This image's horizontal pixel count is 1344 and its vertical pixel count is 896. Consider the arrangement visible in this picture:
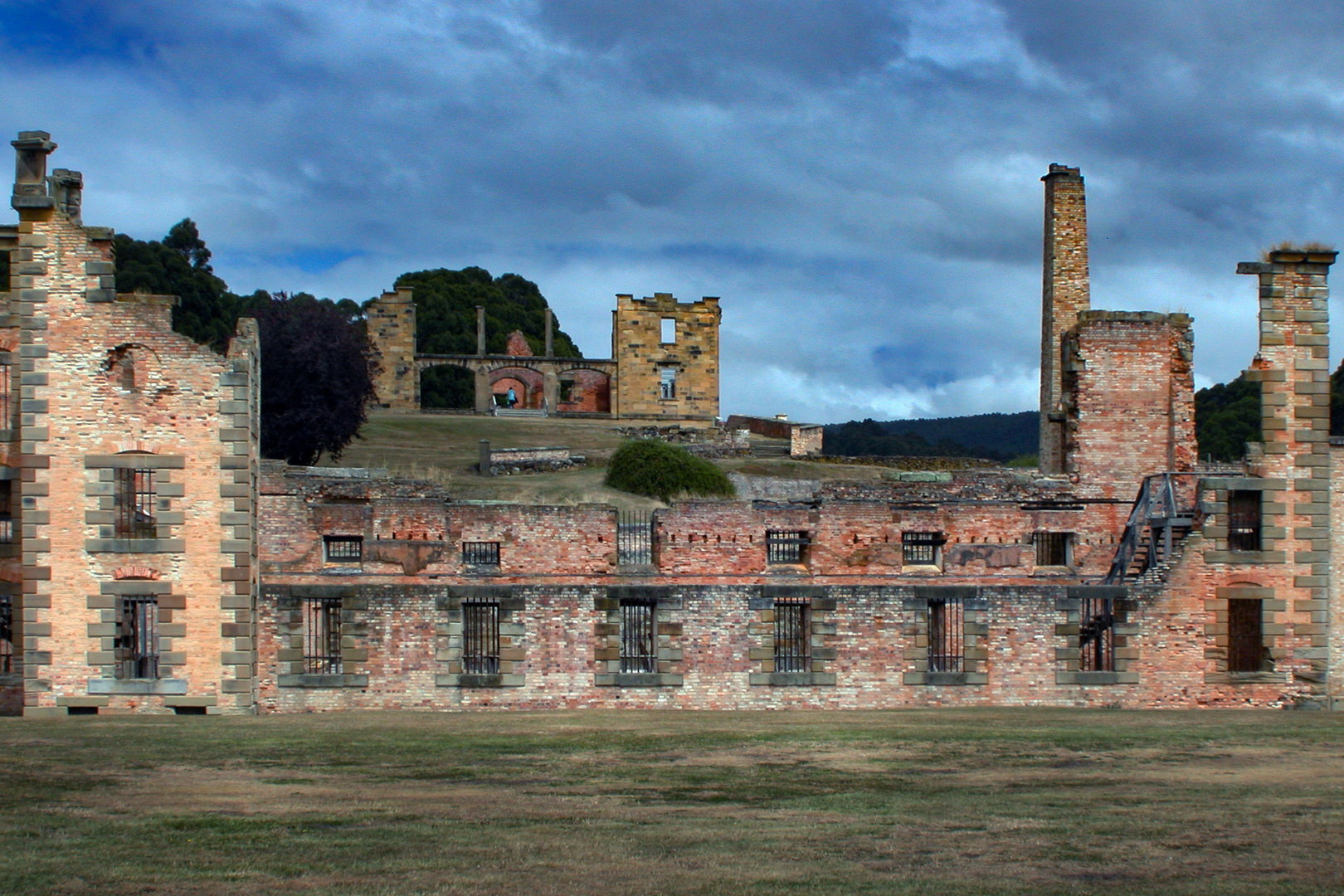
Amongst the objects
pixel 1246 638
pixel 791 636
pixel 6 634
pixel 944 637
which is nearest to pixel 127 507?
pixel 6 634

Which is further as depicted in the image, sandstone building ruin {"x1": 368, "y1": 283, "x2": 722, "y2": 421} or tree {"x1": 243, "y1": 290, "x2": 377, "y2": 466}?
sandstone building ruin {"x1": 368, "y1": 283, "x2": 722, "y2": 421}

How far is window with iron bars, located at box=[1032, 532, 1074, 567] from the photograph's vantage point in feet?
104

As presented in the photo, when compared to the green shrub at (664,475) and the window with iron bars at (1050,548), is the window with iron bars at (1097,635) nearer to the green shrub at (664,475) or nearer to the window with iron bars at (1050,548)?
the window with iron bars at (1050,548)

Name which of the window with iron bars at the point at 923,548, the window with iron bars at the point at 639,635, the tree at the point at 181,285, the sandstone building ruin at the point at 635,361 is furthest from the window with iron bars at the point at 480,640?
the sandstone building ruin at the point at 635,361

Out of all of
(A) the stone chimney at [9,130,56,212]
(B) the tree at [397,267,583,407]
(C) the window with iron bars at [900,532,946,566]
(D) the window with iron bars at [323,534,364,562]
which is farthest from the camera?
(B) the tree at [397,267,583,407]

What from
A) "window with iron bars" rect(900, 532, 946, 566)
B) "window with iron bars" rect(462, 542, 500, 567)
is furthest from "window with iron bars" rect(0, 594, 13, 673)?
"window with iron bars" rect(900, 532, 946, 566)

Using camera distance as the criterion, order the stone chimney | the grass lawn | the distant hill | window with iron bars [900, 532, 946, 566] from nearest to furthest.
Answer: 1. the grass lawn
2. the stone chimney
3. window with iron bars [900, 532, 946, 566]
4. the distant hill

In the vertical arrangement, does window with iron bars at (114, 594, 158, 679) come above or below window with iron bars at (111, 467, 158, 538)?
below

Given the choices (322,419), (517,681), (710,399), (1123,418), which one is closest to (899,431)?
(710,399)

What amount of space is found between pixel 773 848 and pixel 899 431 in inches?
4872

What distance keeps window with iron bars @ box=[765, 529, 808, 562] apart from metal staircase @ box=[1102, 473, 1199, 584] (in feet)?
17.7

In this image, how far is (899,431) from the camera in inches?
5310

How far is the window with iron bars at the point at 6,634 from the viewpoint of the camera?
2445 centimetres

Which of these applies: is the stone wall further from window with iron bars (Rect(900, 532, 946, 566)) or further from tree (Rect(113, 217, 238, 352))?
window with iron bars (Rect(900, 532, 946, 566))
